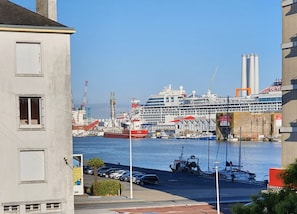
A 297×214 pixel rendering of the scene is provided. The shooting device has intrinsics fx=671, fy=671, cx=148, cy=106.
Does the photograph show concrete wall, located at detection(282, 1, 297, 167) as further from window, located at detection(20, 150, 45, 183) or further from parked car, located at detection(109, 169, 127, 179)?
parked car, located at detection(109, 169, 127, 179)

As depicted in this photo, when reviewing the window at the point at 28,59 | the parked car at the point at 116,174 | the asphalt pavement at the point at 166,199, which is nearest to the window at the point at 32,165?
the window at the point at 28,59

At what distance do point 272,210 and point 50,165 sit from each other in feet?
54.5

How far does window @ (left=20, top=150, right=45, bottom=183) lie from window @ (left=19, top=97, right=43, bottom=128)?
1.36 metres

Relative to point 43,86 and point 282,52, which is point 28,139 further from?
point 282,52

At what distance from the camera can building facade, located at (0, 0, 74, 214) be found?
3231 cm

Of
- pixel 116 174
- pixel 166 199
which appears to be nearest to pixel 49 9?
pixel 166 199

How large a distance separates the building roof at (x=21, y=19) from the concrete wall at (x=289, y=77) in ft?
38.2

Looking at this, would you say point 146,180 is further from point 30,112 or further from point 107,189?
point 30,112

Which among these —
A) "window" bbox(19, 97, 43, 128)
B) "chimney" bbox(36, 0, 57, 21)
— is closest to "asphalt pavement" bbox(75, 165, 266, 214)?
"window" bbox(19, 97, 43, 128)

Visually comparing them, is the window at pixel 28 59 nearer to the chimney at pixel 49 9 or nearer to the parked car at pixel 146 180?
the chimney at pixel 49 9

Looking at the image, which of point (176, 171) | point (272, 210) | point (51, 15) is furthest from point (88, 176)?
point (272, 210)

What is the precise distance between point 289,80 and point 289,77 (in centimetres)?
16

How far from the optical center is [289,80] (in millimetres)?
35438

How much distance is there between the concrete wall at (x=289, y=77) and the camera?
114 ft
